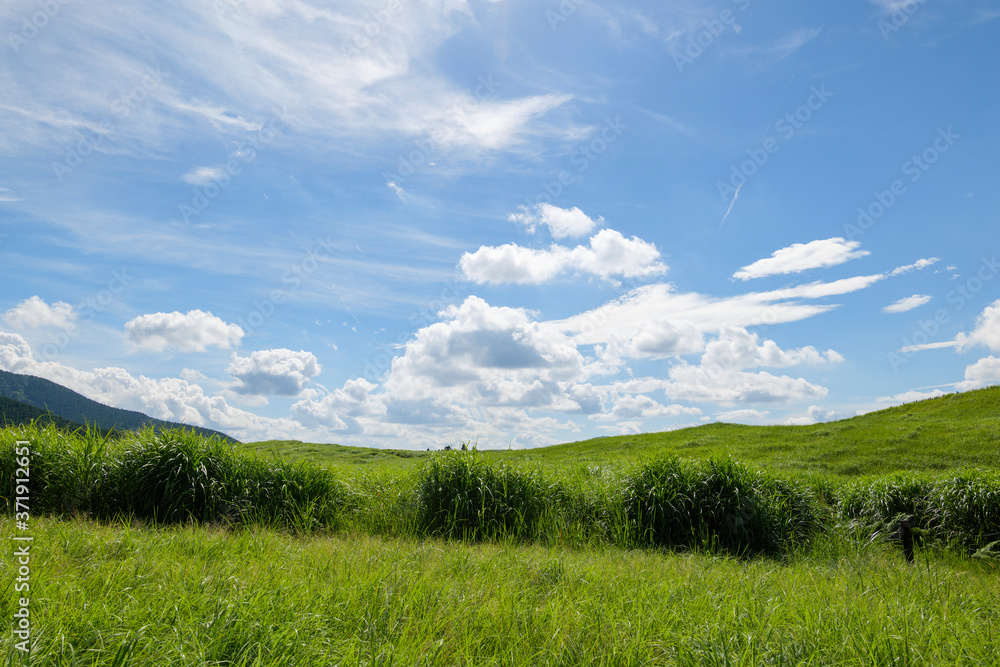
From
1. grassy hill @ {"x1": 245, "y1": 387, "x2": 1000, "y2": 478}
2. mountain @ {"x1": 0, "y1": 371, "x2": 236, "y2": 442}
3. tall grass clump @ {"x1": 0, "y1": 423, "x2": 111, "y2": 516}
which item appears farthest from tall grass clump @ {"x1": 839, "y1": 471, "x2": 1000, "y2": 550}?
mountain @ {"x1": 0, "y1": 371, "x2": 236, "y2": 442}

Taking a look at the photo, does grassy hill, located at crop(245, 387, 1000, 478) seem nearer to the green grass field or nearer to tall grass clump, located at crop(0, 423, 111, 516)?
the green grass field

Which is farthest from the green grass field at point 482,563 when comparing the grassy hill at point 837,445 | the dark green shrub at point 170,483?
the grassy hill at point 837,445

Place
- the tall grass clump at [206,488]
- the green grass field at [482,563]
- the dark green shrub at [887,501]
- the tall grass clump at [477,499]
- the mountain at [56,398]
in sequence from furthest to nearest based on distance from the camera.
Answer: the mountain at [56,398] → the dark green shrub at [887,501] → the tall grass clump at [477,499] → the tall grass clump at [206,488] → the green grass field at [482,563]

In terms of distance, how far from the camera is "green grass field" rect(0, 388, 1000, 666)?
3.21 meters

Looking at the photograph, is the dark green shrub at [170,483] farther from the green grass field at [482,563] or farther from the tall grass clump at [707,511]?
the tall grass clump at [707,511]

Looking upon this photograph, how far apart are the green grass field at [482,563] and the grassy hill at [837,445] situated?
5.44ft

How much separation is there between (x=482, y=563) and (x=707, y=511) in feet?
14.4

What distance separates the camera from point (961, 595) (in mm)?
4785

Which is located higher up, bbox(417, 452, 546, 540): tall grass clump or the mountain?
bbox(417, 452, 546, 540): tall grass clump

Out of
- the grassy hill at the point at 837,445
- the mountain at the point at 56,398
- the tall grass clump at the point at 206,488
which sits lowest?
the mountain at the point at 56,398

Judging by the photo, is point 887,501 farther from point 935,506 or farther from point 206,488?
point 206,488

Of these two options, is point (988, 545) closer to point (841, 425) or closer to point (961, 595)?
point (961, 595)

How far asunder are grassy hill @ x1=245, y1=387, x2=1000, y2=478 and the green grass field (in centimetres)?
166

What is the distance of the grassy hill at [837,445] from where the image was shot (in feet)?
48.2
